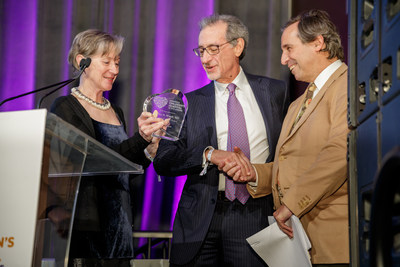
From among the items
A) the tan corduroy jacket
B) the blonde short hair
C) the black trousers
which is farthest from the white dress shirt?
the blonde short hair

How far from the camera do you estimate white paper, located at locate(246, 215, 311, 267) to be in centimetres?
202

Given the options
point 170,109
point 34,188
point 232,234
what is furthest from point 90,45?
point 34,188

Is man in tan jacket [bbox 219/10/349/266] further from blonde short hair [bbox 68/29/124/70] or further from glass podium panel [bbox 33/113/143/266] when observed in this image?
blonde short hair [bbox 68/29/124/70]

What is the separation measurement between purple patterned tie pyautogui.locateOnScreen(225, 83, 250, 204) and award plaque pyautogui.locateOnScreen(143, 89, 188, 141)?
0.26 m

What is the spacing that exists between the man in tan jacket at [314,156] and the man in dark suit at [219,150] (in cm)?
13

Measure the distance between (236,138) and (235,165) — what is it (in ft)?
0.77

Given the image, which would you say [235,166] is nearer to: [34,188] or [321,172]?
[321,172]

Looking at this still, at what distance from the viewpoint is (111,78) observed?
9.83 ft

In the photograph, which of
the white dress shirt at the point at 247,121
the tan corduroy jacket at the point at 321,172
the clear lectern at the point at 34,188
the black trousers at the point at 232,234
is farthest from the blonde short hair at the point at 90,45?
the clear lectern at the point at 34,188

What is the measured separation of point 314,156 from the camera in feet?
7.27

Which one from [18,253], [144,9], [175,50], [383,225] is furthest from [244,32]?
[383,225]

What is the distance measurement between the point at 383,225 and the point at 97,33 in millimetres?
2516

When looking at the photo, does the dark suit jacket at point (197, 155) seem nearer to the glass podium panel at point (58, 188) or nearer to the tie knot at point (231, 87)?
the tie knot at point (231, 87)

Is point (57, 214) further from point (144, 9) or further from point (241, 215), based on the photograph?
point (144, 9)
